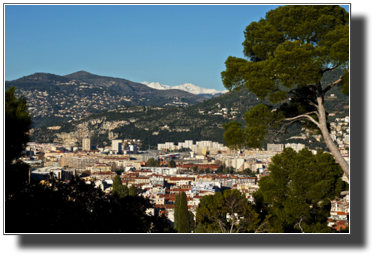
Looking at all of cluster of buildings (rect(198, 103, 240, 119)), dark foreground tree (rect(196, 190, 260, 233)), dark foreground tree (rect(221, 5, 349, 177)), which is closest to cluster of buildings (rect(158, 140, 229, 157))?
cluster of buildings (rect(198, 103, 240, 119))

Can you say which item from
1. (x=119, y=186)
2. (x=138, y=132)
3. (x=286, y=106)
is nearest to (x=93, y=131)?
(x=138, y=132)

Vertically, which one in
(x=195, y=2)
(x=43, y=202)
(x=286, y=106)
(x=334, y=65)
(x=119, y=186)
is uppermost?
(x=195, y=2)

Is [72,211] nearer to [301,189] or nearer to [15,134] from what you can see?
[15,134]

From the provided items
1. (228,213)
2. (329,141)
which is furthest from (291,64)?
(228,213)

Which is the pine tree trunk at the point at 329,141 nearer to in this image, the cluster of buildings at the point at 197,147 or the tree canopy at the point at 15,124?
the tree canopy at the point at 15,124

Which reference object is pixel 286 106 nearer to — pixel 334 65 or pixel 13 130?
pixel 334 65
